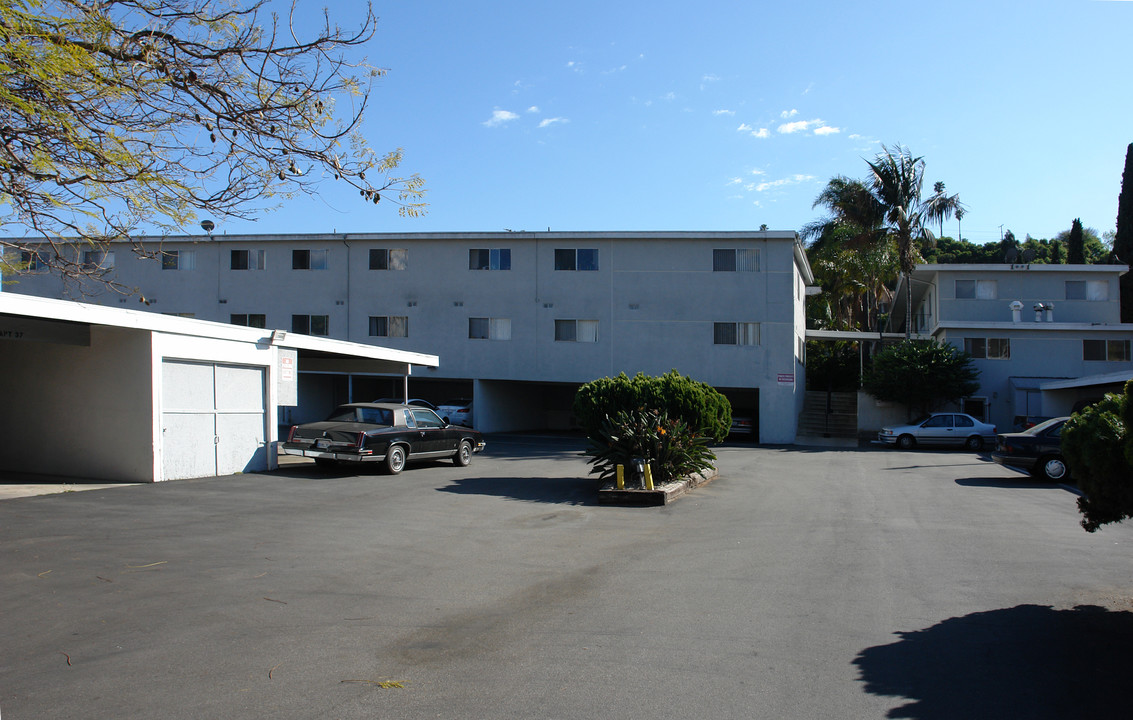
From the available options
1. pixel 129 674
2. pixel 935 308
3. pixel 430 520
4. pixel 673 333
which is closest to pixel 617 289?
pixel 673 333

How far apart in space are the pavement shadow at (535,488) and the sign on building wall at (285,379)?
4.27 meters

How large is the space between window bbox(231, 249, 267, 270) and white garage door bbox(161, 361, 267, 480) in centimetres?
1997

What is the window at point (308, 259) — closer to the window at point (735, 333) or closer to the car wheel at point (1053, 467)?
the window at point (735, 333)

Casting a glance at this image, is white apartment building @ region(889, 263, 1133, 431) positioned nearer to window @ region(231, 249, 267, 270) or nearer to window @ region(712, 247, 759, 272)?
window @ region(712, 247, 759, 272)

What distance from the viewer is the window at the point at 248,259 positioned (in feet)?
115

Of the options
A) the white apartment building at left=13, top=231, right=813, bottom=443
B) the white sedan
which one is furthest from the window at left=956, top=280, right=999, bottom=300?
the white sedan

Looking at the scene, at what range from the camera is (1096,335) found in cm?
3375

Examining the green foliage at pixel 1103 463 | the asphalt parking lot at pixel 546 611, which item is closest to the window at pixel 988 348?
the asphalt parking lot at pixel 546 611

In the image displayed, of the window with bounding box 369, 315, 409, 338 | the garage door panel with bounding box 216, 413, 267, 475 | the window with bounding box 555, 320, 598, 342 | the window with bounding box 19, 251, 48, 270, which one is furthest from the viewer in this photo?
the window with bounding box 369, 315, 409, 338

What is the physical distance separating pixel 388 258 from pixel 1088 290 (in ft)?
98.9

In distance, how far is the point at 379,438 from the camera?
643 inches

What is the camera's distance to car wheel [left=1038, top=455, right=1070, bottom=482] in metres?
17.0

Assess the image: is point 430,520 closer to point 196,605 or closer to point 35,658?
point 196,605

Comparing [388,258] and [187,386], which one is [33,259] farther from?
[388,258]
